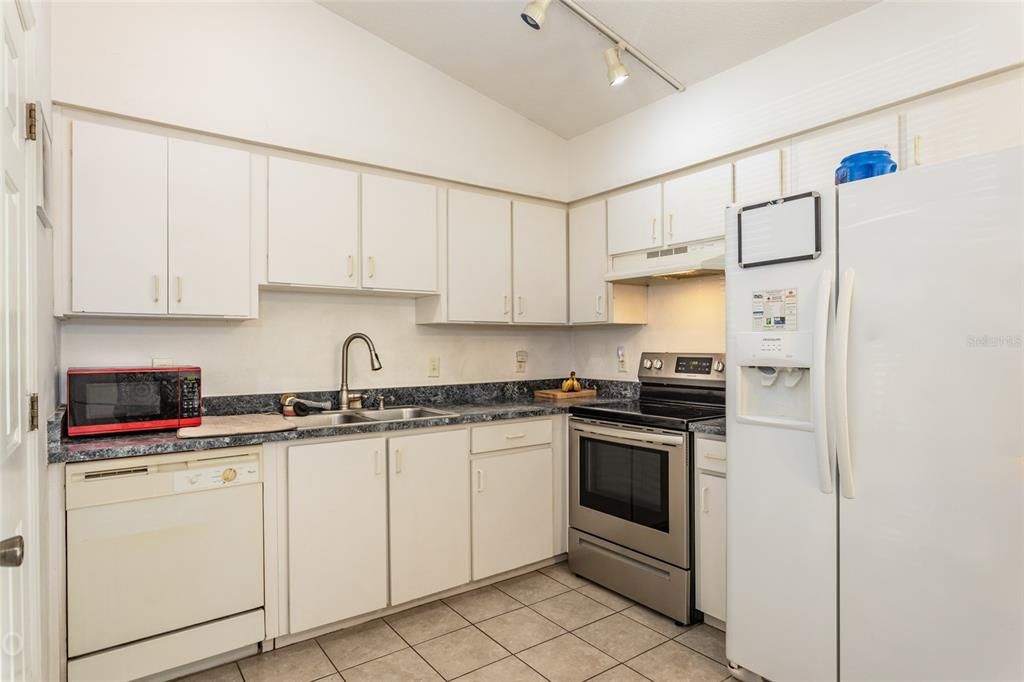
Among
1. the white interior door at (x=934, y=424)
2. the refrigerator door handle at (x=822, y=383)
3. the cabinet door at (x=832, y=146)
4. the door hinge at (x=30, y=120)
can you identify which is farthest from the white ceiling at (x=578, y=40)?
the door hinge at (x=30, y=120)

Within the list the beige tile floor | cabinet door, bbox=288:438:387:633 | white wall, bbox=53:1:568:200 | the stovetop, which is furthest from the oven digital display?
cabinet door, bbox=288:438:387:633

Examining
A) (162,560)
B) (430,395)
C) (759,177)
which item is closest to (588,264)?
(759,177)

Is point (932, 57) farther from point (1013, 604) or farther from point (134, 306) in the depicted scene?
point (134, 306)

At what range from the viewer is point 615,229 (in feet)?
11.3

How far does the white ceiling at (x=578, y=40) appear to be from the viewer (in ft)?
8.31

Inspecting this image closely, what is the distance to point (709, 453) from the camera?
2539 millimetres

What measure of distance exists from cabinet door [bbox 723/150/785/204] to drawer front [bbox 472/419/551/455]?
5.05 ft

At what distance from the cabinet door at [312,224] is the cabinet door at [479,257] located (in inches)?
23.2

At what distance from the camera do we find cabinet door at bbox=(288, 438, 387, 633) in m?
2.42

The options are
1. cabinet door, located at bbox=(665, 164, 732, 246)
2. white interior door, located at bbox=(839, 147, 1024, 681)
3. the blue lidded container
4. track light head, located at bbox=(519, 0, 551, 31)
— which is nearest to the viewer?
white interior door, located at bbox=(839, 147, 1024, 681)

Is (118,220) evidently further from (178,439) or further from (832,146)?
(832,146)

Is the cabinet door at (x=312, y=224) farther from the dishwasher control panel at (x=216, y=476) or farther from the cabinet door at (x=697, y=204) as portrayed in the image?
the cabinet door at (x=697, y=204)

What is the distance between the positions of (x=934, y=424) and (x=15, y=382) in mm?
2360

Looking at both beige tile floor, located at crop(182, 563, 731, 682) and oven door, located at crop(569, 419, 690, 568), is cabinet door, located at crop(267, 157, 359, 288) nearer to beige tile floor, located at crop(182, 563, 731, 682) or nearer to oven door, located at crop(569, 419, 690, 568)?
oven door, located at crop(569, 419, 690, 568)
